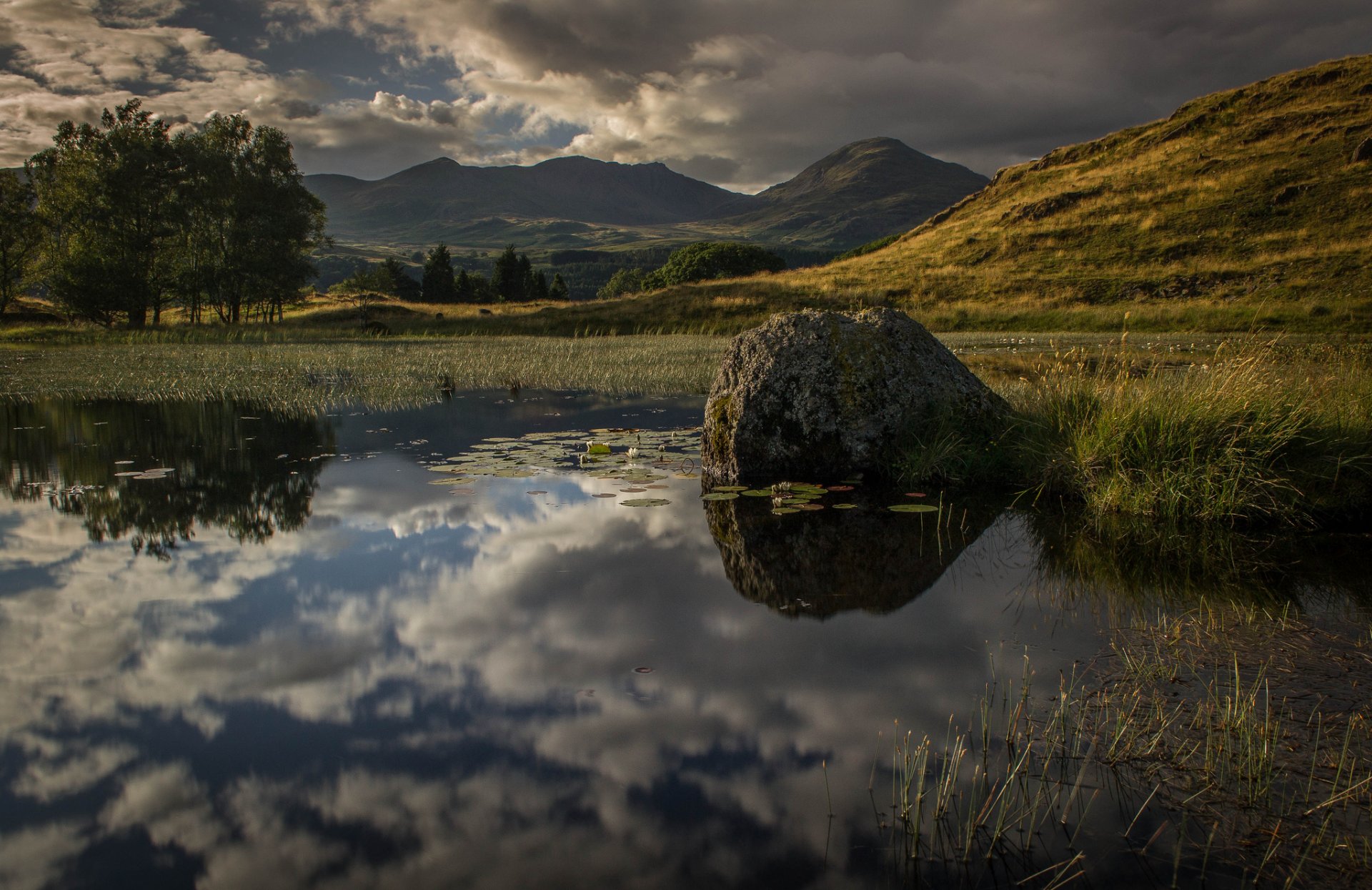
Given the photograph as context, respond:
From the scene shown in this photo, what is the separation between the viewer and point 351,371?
2006 cm

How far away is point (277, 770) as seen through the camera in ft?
9.47

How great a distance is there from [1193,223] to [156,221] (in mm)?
64519

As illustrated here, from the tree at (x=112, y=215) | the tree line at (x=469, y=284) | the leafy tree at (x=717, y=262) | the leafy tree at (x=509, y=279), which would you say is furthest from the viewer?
the leafy tree at (x=509, y=279)

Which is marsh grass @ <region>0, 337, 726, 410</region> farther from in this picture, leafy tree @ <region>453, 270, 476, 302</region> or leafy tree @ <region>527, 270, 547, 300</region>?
leafy tree @ <region>527, 270, 547, 300</region>

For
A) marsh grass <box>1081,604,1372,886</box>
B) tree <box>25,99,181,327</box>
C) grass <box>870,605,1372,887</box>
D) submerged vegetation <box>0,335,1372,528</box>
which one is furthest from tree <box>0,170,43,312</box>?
marsh grass <box>1081,604,1372,886</box>

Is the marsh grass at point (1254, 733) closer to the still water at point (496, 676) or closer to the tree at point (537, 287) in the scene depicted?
the still water at point (496, 676)

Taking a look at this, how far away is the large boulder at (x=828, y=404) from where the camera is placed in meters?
7.84

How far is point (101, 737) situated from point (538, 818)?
191 cm

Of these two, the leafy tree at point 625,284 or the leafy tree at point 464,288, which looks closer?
the leafy tree at point 464,288

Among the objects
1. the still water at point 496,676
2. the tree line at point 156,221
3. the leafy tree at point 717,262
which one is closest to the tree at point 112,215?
the tree line at point 156,221

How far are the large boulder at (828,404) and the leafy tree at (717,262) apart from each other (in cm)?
10200

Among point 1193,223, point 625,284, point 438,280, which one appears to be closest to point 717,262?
point 438,280

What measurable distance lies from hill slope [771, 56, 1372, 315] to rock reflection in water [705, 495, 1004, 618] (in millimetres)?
30225

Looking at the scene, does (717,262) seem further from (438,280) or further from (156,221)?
(156,221)
